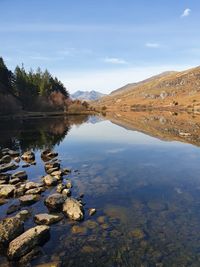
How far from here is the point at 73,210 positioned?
2530 cm

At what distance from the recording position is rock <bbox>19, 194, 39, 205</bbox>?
28.5m

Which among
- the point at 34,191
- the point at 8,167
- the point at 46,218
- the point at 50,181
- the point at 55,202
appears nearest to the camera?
the point at 46,218

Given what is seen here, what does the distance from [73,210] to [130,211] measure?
5123 millimetres

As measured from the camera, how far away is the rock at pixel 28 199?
2852 centimetres

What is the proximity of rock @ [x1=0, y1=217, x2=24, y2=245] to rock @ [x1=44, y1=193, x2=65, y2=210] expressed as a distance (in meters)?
5.17

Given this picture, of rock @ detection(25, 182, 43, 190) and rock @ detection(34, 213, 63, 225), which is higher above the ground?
rock @ detection(25, 182, 43, 190)

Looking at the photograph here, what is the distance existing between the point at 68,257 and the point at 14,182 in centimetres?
1766

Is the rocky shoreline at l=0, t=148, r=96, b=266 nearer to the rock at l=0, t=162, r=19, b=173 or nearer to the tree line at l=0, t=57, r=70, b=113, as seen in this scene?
the rock at l=0, t=162, r=19, b=173

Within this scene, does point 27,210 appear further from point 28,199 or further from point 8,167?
point 8,167

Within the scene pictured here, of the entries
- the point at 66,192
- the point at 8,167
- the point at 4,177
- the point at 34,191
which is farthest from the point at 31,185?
the point at 8,167

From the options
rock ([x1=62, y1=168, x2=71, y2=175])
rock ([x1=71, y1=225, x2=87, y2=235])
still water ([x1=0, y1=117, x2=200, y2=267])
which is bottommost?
still water ([x1=0, y1=117, x2=200, y2=267])

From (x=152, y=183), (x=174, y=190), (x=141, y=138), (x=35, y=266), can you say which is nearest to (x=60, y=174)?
(x=152, y=183)

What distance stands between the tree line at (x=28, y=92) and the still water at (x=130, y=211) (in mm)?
91240

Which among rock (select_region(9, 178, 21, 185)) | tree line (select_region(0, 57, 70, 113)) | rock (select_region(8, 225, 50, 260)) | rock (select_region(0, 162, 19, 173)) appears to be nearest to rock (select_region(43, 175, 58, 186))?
rock (select_region(9, 178, 21, 185))
